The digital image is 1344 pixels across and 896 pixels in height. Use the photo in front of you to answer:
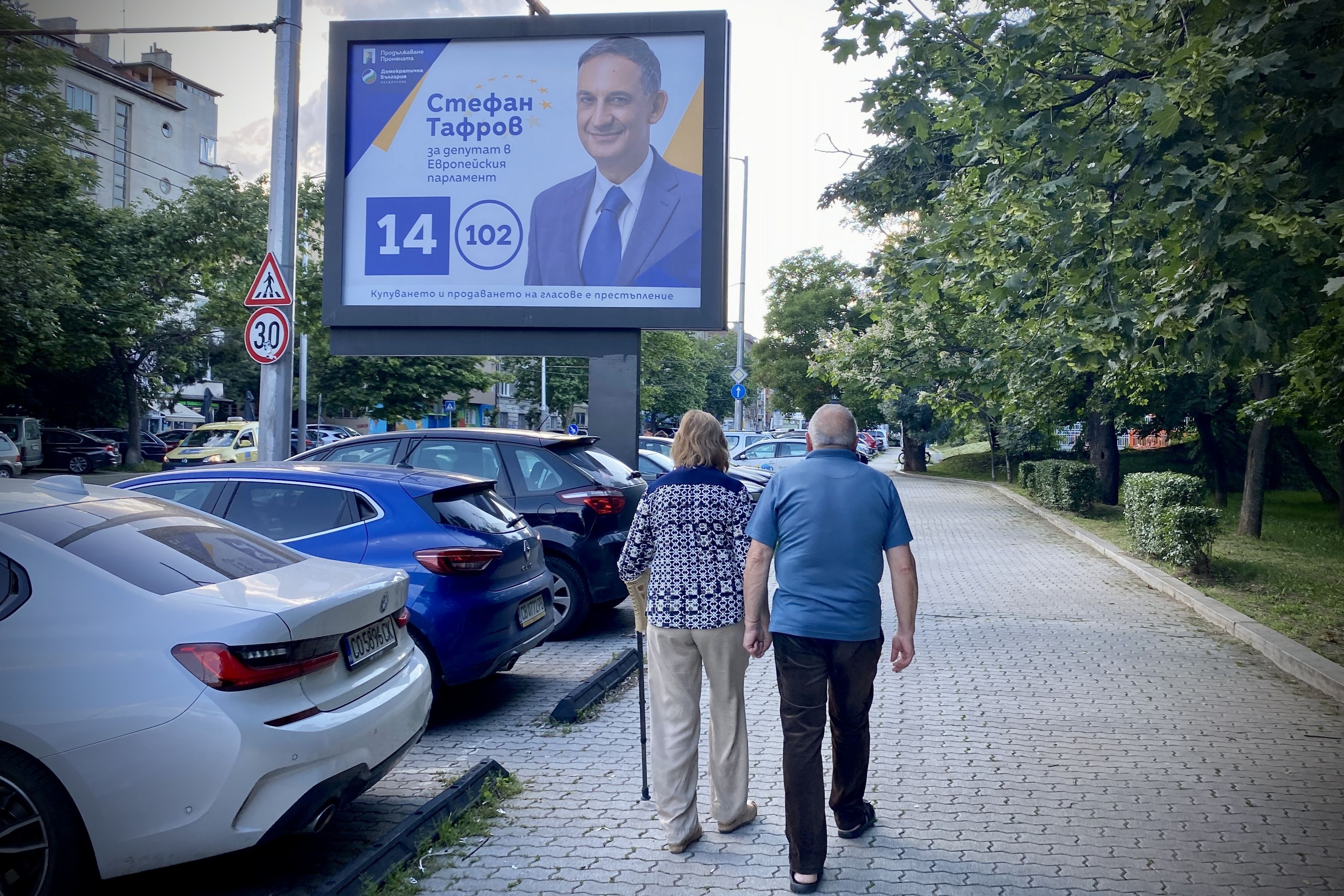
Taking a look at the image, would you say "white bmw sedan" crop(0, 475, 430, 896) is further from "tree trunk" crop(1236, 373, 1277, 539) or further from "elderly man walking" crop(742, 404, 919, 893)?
"tree trunk" crop(1236, 373, 1277, 539)

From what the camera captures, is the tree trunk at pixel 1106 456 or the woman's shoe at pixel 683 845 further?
the tree trunk at pixel 1106 456

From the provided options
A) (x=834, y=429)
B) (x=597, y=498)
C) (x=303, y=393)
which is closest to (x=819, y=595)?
(x=834, y=429)

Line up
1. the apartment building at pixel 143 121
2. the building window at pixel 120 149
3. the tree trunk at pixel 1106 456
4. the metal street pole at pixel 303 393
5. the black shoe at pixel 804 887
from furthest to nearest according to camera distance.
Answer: the building window at pixel 120 149
the apartment building at pixel 143 121
the metal street pole at pixel 303 393
the tree trunk at pixel 1106 456
the black shoe at pixel 804 887

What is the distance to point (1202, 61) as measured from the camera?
18.1 feet

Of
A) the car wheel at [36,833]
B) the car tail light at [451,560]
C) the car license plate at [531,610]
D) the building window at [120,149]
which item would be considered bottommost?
the car wheel at [36,833]

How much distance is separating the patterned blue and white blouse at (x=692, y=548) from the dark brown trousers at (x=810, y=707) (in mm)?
337

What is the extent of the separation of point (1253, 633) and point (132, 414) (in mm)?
35822

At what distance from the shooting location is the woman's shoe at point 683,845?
4.32 meters

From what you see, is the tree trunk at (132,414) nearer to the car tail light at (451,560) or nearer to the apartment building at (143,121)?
the apartment building at (143,121)

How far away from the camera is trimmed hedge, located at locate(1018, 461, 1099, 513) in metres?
22.2

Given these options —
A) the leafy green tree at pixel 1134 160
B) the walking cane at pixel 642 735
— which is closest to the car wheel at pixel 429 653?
the walking cane at pixel 642 735

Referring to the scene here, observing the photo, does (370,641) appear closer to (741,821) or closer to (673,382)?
(741,821)

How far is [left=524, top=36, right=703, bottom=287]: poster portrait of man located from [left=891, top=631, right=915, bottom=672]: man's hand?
7.87 metres

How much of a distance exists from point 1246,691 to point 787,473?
5144mm
